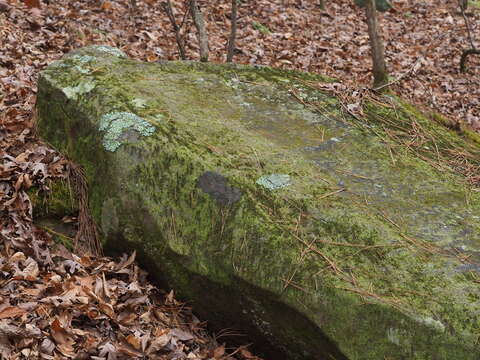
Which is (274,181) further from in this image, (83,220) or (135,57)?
(135,57)

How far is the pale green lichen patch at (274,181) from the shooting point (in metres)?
3.67

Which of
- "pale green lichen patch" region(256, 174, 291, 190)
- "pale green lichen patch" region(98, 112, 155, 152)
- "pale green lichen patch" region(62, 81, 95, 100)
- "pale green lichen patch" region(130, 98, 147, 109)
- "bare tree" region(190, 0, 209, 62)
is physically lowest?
"pale green lichen patch" region(256, 174, 291, 190)

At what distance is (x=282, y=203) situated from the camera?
11.7 ft

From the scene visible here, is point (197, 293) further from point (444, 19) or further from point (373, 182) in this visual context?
point (444, 19)

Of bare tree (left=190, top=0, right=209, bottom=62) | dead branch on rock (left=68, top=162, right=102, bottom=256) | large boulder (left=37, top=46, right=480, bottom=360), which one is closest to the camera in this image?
large boulder (left=37, top=46, right=480, bottom=360)

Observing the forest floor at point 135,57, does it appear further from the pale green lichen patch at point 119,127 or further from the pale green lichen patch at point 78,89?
the pale green lichen patch at point 119,127

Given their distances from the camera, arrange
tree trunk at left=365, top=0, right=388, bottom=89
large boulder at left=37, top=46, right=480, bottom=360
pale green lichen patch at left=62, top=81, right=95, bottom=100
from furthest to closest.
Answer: tree trunk at left=365, top=0, right=388, bottom=89
pale green lichen patch at left=62, top=81, right=95, bottom=100
large boulder at left=37, top=46, right=480, bottom=360

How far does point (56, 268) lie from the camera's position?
3902 millimetres

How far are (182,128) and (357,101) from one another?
5.96 ft

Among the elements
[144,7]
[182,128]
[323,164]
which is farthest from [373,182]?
[144,7]

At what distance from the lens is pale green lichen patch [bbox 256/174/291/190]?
3.67 meters

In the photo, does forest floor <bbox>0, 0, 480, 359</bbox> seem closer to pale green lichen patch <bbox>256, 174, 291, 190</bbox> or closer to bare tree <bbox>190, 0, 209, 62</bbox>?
pale green lichen patch <bbox>256, 174, 291, 190</bbox>

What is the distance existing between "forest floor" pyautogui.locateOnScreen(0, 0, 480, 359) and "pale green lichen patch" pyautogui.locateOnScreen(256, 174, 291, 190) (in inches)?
46.3

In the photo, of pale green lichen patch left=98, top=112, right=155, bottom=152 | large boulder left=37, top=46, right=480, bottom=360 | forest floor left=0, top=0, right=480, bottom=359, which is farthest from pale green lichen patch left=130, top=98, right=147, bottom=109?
forest floor left=0, top=0, right=480, bottom=359
